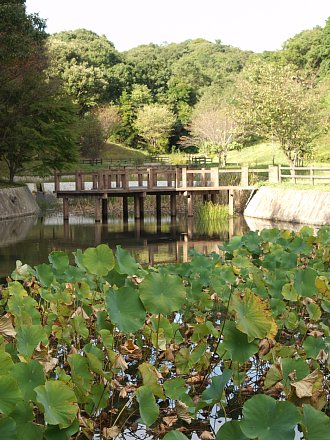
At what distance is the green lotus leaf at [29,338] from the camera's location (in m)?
4.03

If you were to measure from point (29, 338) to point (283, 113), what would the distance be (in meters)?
33.0

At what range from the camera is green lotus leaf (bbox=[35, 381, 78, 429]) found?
10.4ft

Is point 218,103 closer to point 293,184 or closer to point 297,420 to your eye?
point 293,184

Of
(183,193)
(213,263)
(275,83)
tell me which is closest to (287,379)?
(213,263)

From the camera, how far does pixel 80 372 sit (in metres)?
4.14

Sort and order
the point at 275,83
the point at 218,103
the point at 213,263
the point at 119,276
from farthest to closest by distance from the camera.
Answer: the point at 218,103 < the point at 275,83 < the point at 213,263 < the point at 119,276

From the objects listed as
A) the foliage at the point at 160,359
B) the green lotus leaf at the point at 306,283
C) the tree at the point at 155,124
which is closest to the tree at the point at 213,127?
the tree at the point at 155,124

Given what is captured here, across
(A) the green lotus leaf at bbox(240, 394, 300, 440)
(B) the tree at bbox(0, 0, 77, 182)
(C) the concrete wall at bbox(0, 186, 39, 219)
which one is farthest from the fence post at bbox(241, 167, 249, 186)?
(A) the green lotus leaf at bbox(240, 394, 300, 440)

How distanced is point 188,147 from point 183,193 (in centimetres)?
3367

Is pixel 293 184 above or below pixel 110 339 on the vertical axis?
below

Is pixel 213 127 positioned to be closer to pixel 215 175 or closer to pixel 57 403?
pixel 215 175

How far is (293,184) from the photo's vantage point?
989 inches

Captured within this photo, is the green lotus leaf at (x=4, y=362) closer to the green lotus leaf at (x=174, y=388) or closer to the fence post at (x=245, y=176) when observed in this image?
the green lotus leaf at (x=174, y=388)

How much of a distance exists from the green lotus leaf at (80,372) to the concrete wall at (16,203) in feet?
75.2
